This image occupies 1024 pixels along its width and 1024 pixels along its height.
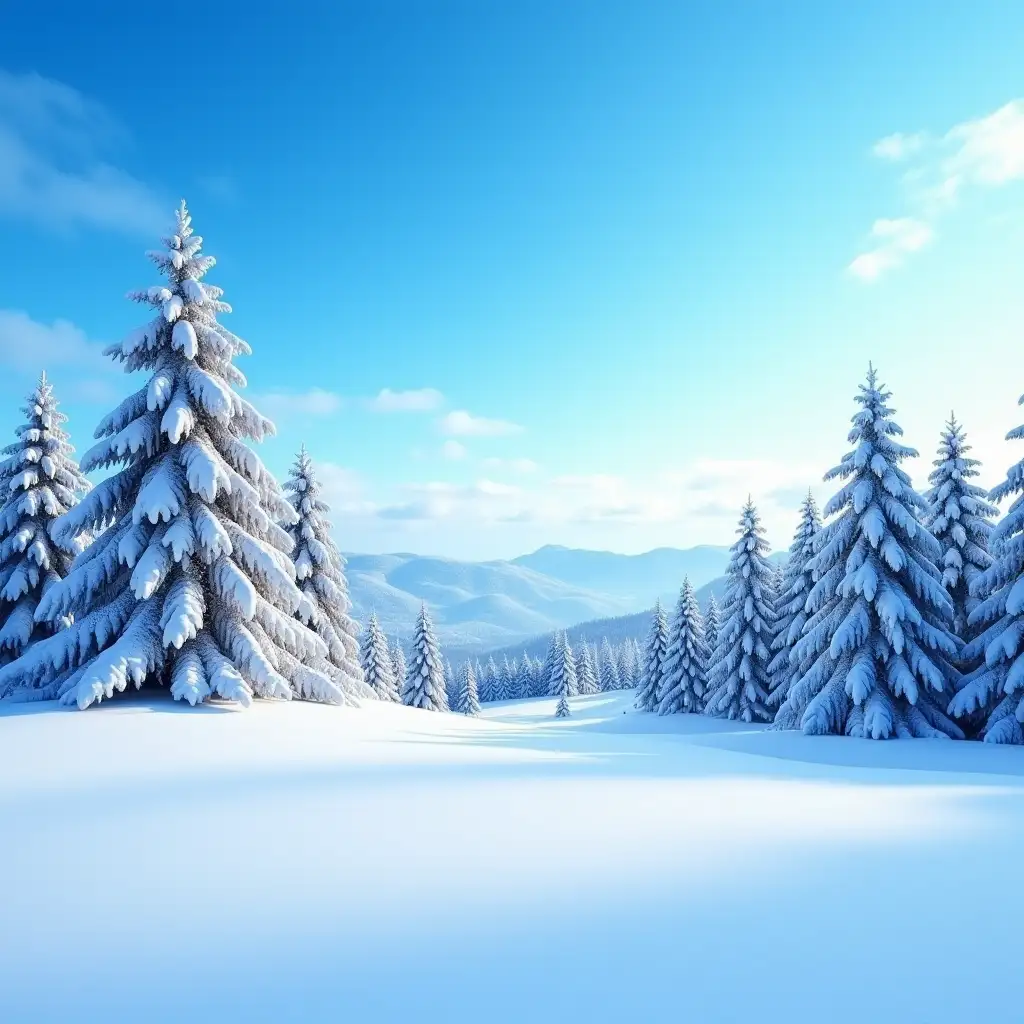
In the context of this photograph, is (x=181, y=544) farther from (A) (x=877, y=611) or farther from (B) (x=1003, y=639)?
(B) (x=1003, y=639)

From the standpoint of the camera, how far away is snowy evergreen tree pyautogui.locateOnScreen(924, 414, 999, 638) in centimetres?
1994

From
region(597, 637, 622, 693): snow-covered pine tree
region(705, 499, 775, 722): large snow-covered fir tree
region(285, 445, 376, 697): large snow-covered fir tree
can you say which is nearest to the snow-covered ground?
region(285, 445, 376, 697): large snow-covered fir tree

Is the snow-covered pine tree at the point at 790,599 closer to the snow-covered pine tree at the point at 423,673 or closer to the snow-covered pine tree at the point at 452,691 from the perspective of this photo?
the snow-covered pine tree at the point at 423,673

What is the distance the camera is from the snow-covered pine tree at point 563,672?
218 ft

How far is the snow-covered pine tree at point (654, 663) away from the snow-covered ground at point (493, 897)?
34808mm

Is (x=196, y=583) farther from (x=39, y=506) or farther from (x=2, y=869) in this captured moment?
(x=39, y=506)

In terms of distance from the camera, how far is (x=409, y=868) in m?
3.51

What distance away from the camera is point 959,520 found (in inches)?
798

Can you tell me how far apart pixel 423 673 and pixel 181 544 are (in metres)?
30.0

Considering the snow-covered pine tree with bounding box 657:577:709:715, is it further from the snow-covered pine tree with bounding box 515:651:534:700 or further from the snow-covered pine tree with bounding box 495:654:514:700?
the snow-covered pine tree with bounding box 495:654:514:700

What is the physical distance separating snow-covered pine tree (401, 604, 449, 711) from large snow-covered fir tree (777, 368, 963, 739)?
24639 mm

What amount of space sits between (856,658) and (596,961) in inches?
682

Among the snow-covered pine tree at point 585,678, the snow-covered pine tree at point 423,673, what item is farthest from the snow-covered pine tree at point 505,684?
the snow-covered pine tree at point 423,673

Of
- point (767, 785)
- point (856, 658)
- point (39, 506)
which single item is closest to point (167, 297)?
point (39, 506)
